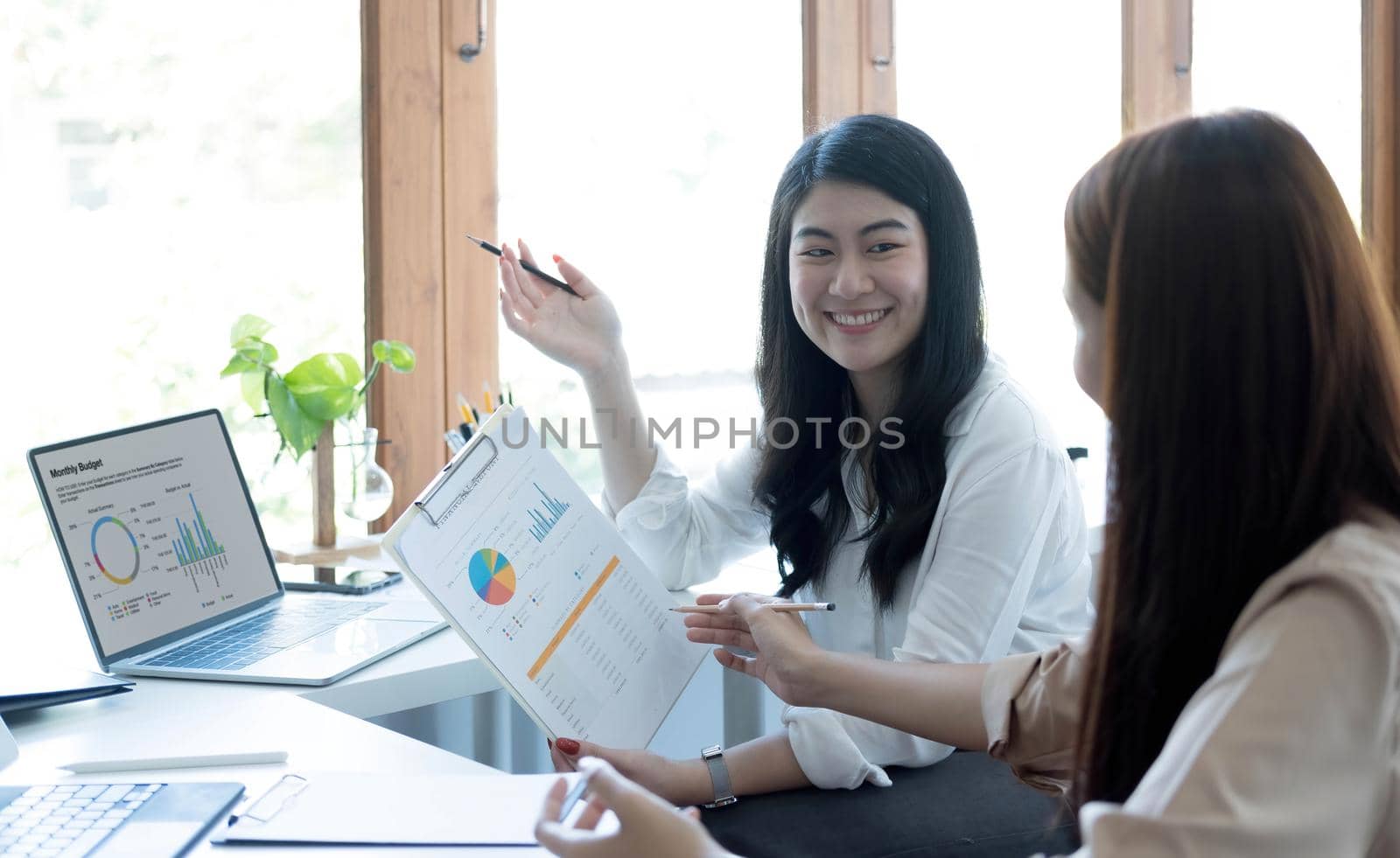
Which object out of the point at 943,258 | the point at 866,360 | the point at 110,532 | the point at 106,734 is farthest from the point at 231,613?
the point at 943,258

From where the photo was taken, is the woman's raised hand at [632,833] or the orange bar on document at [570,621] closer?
the woman's raised hand at [632,833]

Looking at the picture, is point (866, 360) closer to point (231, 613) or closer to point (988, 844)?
point (988, 844)

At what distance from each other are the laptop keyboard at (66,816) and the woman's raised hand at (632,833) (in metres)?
0.33

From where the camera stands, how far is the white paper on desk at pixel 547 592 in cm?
118

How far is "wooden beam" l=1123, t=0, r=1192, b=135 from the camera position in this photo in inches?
113

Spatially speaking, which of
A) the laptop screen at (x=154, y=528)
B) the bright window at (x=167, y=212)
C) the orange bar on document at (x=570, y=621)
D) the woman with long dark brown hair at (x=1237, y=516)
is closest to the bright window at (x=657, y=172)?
the bright window at (x=167, y=212)

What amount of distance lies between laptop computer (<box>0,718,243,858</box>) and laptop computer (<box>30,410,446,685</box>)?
0.34 m

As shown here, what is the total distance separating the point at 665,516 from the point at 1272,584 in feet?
3.58

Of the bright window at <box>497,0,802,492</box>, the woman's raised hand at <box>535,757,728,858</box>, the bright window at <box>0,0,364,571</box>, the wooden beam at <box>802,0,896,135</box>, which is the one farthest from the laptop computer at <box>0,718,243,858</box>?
the wooden beam at <box>802,0,896,135</box>

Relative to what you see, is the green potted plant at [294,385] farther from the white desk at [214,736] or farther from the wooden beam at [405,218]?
the white desk at [214,736]

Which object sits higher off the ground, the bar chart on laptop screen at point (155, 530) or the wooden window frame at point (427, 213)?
the wooden window frame at point (427, 213)

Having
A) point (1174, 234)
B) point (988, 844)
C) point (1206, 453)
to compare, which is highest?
point (1174, 234)

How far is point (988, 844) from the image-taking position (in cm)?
118

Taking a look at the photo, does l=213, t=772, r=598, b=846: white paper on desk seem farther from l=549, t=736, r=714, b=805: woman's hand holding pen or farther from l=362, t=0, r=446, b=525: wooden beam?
l=362, t=0, r=446, b=525: wooden beam
